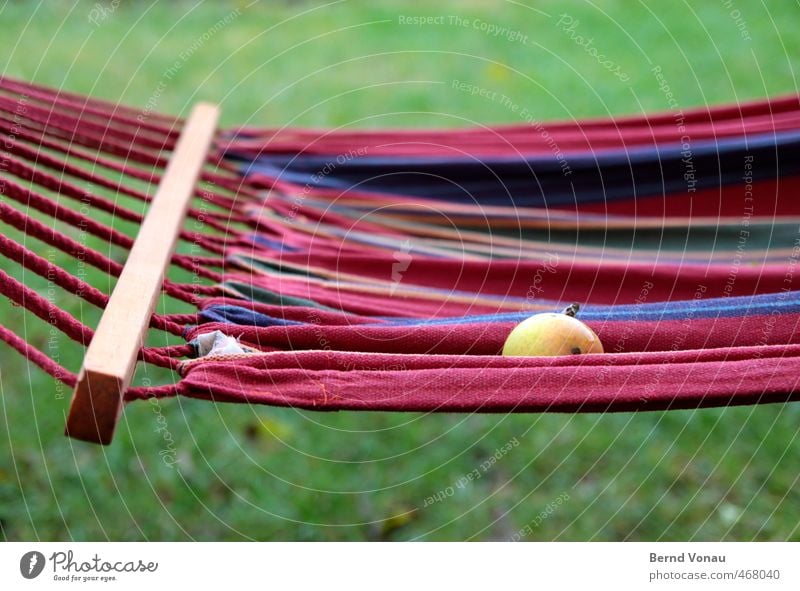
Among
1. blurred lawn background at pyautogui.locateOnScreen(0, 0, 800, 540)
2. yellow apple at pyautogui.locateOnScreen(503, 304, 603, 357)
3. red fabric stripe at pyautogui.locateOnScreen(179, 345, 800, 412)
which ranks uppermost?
yellow apple at pyautogui.locateOnScreen(503, 304, 603, 357)

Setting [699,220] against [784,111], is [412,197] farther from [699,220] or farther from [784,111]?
[784,111]

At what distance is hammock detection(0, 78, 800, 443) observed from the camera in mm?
1012

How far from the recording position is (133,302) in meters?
1.16

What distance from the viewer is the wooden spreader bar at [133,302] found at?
959 mm

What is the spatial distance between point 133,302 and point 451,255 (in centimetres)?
55

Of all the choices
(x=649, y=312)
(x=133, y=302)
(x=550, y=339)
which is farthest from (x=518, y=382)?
(x=133, y=302)

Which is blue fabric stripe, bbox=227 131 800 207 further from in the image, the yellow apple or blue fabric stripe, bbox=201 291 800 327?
the yellow apple

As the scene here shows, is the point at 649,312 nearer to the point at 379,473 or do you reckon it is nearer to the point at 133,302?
the point at 133,302

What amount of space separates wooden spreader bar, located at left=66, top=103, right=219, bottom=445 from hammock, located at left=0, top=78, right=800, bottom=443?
0.6 inches

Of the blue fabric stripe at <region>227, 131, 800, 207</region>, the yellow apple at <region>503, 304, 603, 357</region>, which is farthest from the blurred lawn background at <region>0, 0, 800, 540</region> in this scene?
the yellow apple at <region>503, 304, 603, 357</region>

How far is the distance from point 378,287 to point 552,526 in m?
0.70

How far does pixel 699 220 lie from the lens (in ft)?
5.21
